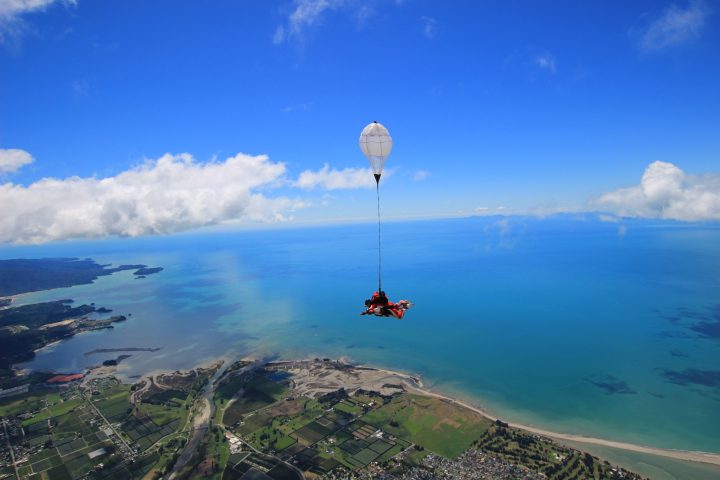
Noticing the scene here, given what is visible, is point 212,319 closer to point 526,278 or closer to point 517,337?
point 517,337

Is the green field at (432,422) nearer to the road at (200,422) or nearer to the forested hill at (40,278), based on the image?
the road at (200,422)

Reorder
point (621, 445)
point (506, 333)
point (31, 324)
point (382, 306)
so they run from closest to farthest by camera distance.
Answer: point (382, 306), point (621, 445), point (506, 333), point (31, 324)

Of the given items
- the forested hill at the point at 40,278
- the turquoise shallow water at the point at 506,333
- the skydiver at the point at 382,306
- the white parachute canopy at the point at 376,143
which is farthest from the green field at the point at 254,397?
the forested hill at the point at 40,278

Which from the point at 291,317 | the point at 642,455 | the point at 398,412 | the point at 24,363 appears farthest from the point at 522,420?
the point at 24,363

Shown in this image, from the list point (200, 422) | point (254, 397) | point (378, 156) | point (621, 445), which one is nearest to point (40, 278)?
point (254, 397)

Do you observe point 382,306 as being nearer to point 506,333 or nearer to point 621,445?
point 621,445
